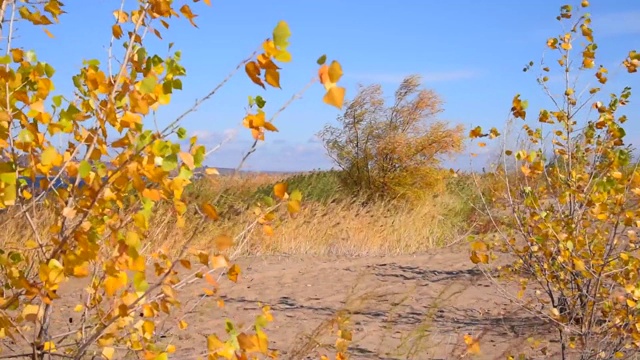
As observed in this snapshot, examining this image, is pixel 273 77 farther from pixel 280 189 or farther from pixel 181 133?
pixel 181 133

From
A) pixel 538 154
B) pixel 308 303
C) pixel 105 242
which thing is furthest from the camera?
pixel 308 303

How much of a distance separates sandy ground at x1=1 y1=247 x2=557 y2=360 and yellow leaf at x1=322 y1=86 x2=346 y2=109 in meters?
2.05

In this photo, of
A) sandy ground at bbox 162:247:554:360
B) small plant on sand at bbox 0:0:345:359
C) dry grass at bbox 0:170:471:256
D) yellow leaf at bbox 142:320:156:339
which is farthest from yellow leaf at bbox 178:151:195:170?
dry grass at bbox 0:170:471:256

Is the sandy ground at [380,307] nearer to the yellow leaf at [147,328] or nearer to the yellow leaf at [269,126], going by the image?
the yellow leaf at [147,328]

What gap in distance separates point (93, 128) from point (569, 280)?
312 cm

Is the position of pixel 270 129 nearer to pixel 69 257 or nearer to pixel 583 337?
pixel 69 257

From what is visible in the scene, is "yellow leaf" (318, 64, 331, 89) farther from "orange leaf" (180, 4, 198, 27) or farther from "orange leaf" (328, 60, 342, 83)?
"orange leaf" (180, 4, 198, 27)

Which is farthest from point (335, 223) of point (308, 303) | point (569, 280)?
point (569, 280)

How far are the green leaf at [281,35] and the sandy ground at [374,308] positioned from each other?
2.00 metres

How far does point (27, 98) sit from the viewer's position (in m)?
1.48

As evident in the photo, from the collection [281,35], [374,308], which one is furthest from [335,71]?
[374,308]

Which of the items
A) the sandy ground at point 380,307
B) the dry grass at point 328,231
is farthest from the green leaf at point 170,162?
the dry grass at point 328,231

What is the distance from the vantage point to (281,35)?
1.25 meters

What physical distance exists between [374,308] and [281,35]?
4.46 metres
